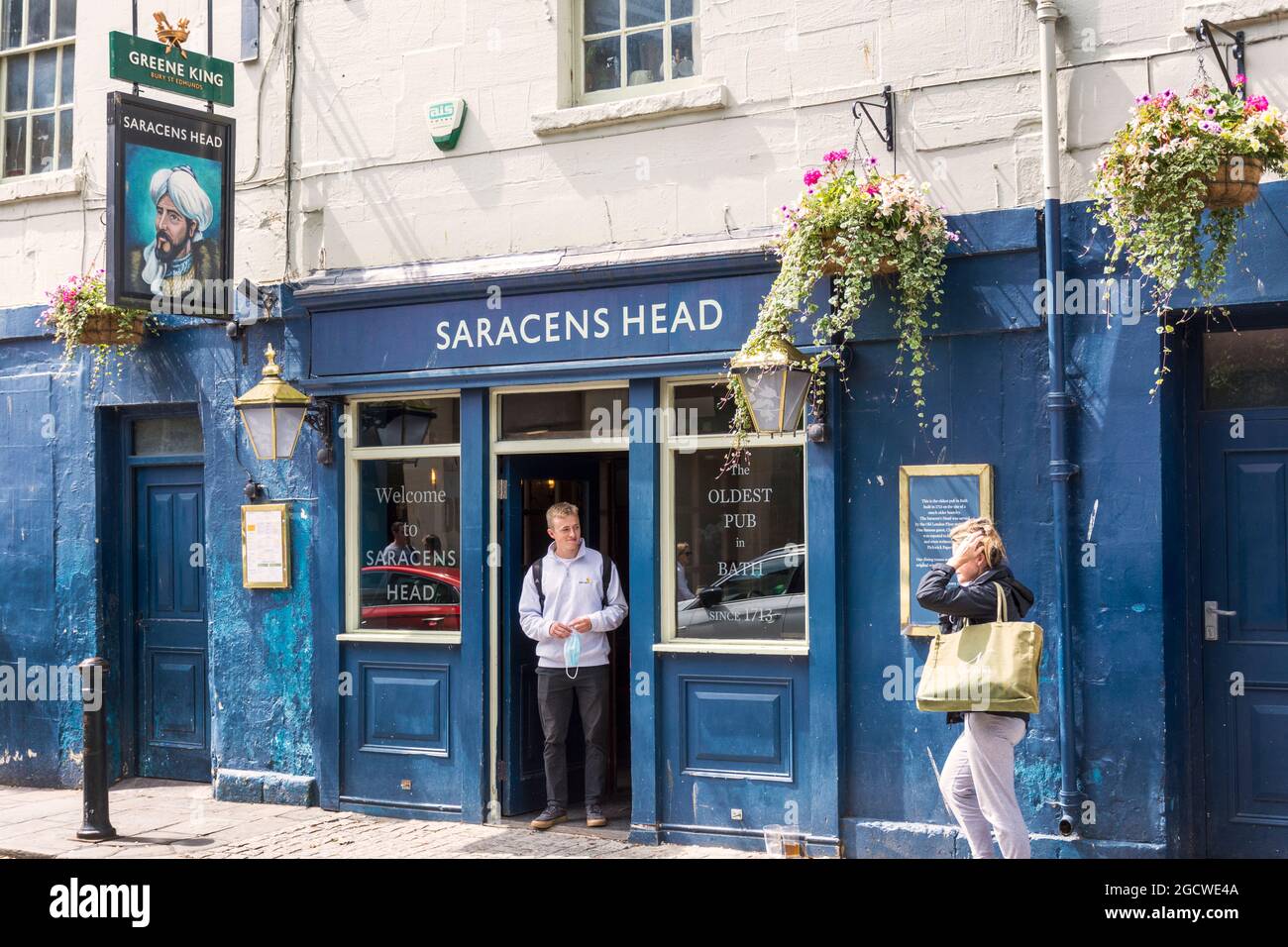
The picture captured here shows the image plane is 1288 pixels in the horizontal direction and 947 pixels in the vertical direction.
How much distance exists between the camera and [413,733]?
9297 millimetres

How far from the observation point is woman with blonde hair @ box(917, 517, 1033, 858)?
6.52 metres

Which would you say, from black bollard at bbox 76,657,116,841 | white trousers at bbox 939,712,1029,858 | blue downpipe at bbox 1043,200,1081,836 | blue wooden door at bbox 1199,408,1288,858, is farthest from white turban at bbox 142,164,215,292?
blue wooden door at bbox 1199,408,1288,858

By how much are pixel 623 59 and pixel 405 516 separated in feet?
10.5

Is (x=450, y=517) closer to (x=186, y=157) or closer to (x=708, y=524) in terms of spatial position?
(x=708, y=524)

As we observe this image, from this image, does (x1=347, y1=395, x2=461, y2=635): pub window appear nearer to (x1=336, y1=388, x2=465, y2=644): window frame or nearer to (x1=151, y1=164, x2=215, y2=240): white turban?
(x1=336, y1=388, x2=465, y2=644): window frame

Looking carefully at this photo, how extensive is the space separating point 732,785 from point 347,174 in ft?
15.4

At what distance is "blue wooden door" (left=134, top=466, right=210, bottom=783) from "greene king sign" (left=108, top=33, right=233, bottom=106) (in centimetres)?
269

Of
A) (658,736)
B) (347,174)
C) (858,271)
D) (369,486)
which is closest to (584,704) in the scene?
(658,736)

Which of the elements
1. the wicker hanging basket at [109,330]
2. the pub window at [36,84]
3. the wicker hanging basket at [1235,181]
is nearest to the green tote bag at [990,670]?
the wicker hanging basket at [1235,181]

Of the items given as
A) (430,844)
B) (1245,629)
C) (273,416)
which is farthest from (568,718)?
(1245,629)

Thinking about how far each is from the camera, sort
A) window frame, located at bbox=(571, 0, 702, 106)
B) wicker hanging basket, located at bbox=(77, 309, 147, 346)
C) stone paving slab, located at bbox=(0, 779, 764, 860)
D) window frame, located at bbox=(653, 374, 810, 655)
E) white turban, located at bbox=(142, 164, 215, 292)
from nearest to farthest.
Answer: window frame, located at bbox=(653, 374, 810, 655)
stone paving slab, located at bbox=(0, 779, 764, 860)
window frame, located at bbox=(571, 0, 702, 106)
white turban, located at bbox=(142, 164, 215, 292)
wicker hanging basket, located at bbox=(77, 309, 147, 346)

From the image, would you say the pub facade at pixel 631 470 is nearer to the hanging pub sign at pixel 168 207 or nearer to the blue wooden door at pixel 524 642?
the blue wooden door at pixel 524 642

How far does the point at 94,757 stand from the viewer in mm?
8781

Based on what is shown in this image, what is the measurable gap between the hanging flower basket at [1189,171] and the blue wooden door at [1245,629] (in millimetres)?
908
